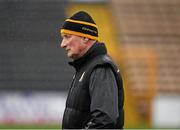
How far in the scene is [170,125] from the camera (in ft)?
56.3

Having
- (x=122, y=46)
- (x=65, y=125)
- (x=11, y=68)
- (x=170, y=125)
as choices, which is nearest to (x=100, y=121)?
(x=65, y=125)

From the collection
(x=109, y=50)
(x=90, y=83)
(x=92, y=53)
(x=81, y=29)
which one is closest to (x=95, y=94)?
(x=90, y=83)

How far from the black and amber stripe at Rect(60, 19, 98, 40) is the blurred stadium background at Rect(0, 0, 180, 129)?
1122 centimetres

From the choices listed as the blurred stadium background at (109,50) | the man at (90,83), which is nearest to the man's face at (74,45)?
the man at (90,83)

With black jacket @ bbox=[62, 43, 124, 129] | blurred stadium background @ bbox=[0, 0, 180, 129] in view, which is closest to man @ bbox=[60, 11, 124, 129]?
black jacket @ bbox=[62, 43, 124, 129]

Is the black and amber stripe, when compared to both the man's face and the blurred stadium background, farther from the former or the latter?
the blurred stadium background

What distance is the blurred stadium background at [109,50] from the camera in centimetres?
1738

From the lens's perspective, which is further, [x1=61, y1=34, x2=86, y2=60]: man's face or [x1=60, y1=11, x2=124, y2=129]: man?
[x1=61, y1=34, x2=86, y2=60]: man's face

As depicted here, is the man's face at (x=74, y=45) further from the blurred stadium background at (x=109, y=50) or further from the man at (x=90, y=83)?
the blurred stadium background at (x=109, y=50)

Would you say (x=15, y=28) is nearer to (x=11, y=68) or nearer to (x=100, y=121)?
(x=11, y=68)

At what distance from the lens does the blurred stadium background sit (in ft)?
57.0

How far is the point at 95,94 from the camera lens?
15.8 feet

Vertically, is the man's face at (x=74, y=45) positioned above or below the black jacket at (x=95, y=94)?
above

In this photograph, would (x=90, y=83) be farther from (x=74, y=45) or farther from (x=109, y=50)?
(x=109, y=50)
